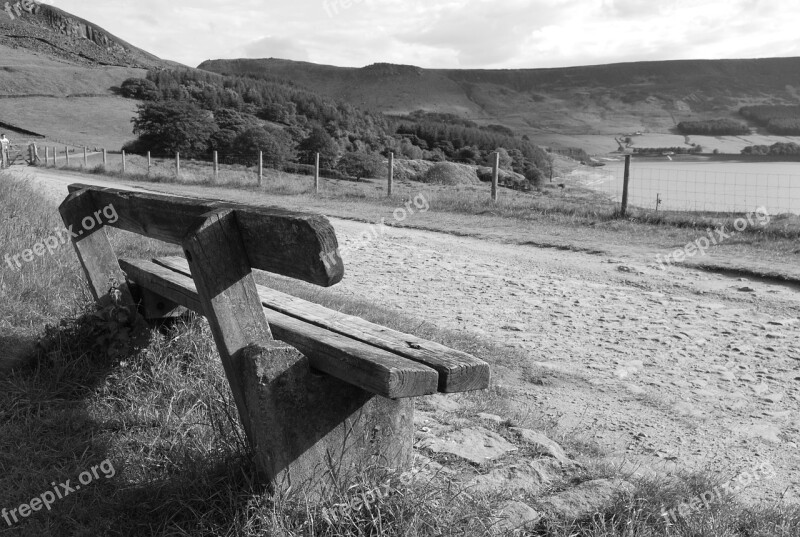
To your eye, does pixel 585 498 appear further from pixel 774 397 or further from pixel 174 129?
pixel 174 129

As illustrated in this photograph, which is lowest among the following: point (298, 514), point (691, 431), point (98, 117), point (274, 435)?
point (691, 431)

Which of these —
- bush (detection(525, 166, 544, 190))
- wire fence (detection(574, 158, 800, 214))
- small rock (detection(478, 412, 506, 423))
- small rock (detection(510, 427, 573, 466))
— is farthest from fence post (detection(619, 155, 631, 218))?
bush (detection(525, 166, 544, 190))

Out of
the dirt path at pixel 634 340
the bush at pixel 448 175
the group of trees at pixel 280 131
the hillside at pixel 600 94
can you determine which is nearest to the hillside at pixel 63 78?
the group of trees at pixel 280 131

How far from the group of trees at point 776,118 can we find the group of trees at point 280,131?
35664 mm

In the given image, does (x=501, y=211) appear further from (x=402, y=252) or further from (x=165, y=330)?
(x=165, y=330)

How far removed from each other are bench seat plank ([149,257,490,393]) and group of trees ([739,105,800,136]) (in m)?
88.7

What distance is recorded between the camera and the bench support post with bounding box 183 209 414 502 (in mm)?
2414

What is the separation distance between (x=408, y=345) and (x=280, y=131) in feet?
168

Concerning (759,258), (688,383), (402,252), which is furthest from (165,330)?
(759,258)

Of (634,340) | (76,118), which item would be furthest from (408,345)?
(76,118)

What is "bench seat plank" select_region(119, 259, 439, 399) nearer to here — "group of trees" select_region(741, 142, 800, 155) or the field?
"group of trees" select_region(741, 142, 800, 155)

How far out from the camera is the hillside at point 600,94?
14162cm

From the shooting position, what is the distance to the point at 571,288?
788 centimetres

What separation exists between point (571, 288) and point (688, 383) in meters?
3.08
